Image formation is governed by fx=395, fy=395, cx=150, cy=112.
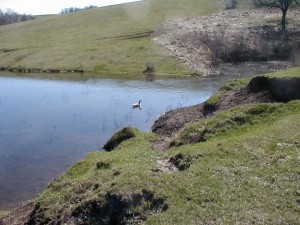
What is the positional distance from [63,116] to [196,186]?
25.9m

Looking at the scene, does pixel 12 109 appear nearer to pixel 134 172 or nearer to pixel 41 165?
pixel 41 165

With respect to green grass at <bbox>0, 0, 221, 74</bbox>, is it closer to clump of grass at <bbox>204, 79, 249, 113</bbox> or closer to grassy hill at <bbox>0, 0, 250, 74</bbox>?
grassy hill at <bbox>0, 0, 250, 74</bbox>

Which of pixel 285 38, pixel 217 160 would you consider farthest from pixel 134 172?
pixel 285 38

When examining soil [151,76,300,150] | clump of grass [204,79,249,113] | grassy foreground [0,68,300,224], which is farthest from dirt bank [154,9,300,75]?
grassy foreground [0,68,300,224]

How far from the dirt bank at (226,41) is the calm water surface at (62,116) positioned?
1280 cm

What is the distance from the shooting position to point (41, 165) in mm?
25859

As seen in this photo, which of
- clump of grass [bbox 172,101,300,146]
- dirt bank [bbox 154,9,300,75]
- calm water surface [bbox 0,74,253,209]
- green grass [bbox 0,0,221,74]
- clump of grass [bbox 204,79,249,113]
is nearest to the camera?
clump of grass [bbox 172,101,300,146]

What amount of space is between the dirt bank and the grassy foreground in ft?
148

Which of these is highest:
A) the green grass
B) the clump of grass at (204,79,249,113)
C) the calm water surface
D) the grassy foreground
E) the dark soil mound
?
the green grass

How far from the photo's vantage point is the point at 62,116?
3894cm

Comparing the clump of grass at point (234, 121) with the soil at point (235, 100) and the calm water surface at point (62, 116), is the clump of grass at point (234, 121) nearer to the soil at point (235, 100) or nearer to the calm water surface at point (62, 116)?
the soil at point (235, 100)

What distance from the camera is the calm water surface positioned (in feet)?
82.1

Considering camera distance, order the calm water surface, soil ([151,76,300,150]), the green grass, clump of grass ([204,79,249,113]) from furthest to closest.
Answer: the green grass → clump of grass ([204,79,249,113]) → soil ([151,76,300,150]) → the calm water surface

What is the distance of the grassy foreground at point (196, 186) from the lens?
13695 mm
